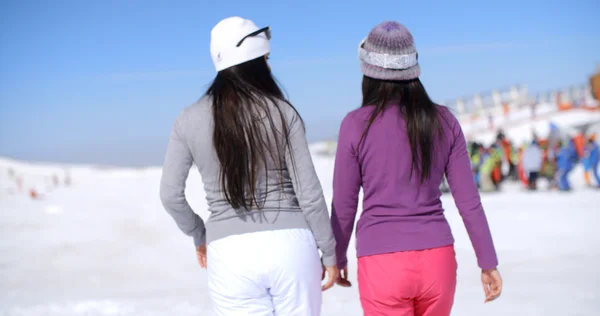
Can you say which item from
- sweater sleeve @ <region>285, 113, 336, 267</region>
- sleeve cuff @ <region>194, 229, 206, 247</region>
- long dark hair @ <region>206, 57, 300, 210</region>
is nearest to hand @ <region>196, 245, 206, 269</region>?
sleeve cuff @ <region>194, 229, 206, 247</region>

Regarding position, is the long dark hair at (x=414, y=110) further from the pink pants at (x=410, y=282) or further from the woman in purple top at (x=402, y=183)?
the pink pants at (x=410, y=282)

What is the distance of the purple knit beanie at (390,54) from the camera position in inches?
94.4

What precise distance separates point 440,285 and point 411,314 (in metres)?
0.16

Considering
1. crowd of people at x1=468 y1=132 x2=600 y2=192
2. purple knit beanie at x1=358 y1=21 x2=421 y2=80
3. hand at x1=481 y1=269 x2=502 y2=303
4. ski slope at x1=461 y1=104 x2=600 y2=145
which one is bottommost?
ski slope at x1=461 y1=104 x2=600 y2=145

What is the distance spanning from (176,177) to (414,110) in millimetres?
953

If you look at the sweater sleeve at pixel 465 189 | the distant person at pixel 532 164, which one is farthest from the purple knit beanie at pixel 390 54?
the distant person at pixel 532 164

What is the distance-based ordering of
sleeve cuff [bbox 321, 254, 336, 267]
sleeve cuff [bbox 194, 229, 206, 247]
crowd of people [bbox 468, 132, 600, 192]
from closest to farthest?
sleeve cuff [bbox 321, 254, 336, 267] < sleeve cuff [bbox 194, 229, 206, 247] < crowd of people [bbox 468, 132, 600, 192]

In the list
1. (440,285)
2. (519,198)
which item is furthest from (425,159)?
(519,198)

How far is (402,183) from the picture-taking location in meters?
2.30

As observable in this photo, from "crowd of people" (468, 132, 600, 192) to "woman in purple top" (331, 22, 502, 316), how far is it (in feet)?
39.8

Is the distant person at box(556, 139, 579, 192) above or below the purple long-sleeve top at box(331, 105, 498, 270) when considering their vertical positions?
below

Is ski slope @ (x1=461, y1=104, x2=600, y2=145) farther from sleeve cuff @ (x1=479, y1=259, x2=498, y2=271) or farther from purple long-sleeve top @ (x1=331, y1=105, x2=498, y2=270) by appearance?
purple long-sleeve top @ (x1=331, y1=105, x2=498, y2=270)

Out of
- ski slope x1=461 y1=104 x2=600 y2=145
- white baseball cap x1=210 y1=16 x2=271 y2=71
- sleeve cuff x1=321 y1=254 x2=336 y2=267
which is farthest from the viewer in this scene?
ski slope x1=461 y1=104 x2=600 y2=145

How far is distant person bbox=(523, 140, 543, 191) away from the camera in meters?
14.3
